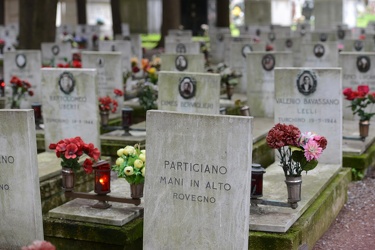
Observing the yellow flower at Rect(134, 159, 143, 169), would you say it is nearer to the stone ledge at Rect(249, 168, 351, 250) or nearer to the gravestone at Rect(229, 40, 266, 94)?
the stone ledge at Rect(249, 168, 351, 250)

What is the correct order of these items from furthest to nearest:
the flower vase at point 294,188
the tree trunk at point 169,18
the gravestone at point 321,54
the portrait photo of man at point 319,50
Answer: the tree trunk at point 169,18
the portrait photo of man at point 319,50
the gravestone at point 321,54
the flower vase at point 294,188

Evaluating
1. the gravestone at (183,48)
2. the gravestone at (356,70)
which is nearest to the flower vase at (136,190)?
the gravestone at (356,70)

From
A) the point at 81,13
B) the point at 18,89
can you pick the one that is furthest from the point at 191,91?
the point at 81,13

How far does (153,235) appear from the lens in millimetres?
6469

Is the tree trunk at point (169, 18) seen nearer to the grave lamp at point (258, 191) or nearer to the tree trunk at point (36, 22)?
the tree trunk at point (36, 22)

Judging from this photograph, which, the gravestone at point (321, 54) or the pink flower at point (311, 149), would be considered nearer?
the pink flower at point (311, 149)

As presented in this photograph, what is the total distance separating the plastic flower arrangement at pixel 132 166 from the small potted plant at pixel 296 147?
1.02 meters

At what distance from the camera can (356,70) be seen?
12.3 metres

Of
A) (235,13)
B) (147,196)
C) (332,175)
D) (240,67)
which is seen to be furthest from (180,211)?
(235,13)

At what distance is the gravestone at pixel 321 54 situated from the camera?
15156mm

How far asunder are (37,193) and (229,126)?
5.42 feet

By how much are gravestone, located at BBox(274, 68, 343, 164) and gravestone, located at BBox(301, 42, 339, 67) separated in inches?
236

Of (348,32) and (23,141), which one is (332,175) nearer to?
(23,141)

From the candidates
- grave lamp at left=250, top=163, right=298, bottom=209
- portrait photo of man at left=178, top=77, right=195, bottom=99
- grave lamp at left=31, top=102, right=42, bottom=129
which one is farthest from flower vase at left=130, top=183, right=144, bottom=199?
grave lamp at left=31, top=102, right=42, bottom=129
